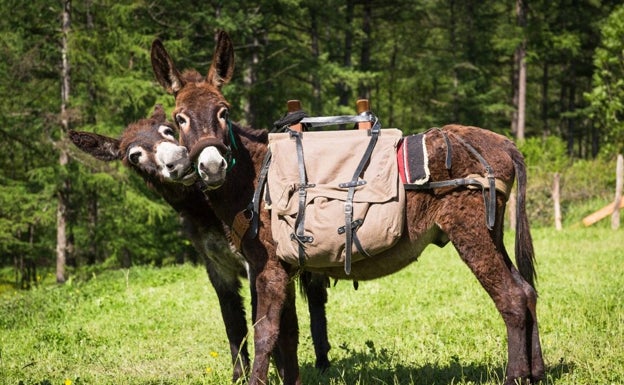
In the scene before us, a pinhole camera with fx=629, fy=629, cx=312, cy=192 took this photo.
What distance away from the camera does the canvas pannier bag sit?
4.09 metres

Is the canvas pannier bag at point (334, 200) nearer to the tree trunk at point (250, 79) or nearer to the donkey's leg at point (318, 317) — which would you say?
the donkey's leg at point (318, 317)

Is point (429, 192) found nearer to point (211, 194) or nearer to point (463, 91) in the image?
point (211, 194)

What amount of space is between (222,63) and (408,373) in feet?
9.35

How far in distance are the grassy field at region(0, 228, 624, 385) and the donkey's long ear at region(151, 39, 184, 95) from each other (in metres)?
2.35

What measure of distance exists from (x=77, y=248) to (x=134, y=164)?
23603 millimetres

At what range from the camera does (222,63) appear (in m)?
4.59

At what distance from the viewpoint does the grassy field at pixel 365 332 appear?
203 inches

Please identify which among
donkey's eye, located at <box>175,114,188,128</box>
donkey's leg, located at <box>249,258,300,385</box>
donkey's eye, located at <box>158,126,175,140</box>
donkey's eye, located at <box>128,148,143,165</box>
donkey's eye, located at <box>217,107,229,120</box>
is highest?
donkey's eye, located at <box>217,107,229,120</box>

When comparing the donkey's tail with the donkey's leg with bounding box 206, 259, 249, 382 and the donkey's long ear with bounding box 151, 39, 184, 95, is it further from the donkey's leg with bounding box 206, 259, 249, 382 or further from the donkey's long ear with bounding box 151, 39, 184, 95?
the donkey's long ear with bounding box 151, 39, 184, 95

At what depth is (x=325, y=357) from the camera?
579cm

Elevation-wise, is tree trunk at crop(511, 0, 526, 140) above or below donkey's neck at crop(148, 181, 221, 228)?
above

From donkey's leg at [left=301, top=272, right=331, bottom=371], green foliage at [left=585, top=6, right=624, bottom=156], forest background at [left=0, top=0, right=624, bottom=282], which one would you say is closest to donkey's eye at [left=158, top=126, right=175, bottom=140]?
donkey's leg at [left=301, top=272, right=331, bottom=371]

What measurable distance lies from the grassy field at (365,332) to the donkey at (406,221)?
22.4 inches

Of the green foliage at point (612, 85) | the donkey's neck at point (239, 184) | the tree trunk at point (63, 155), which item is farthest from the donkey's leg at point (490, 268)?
the green foliage at point (612, 85)
